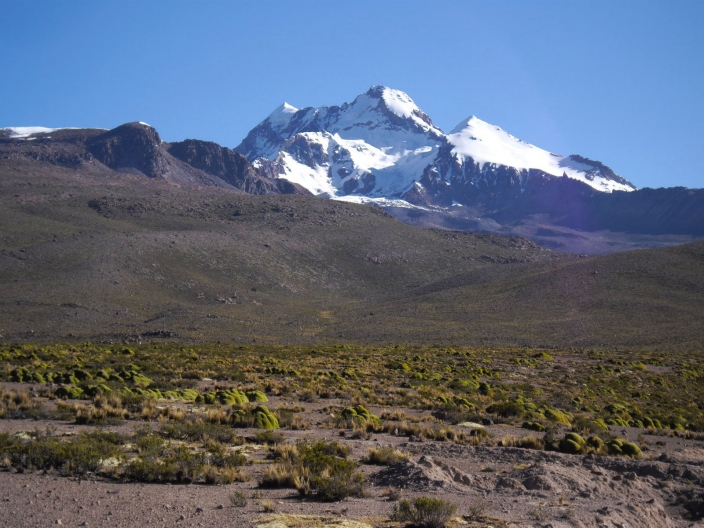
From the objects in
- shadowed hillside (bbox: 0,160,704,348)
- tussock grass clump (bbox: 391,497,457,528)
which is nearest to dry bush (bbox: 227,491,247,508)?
tussock grass clump (bbox: 391,497,457,528)

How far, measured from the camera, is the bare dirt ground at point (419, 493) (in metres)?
8.73

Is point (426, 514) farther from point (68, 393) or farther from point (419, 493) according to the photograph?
point (68, 393)

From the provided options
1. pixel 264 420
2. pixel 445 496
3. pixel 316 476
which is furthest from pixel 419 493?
pixel 264 420

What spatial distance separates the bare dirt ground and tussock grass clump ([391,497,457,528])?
0.81 feet

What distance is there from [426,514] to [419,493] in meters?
2.00

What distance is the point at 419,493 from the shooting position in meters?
10.8

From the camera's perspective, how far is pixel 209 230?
401 ft

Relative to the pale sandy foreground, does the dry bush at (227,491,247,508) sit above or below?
above

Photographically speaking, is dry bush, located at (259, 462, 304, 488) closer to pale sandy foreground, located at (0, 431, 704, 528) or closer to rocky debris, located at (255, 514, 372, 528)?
pale sandy foreground, located at (0, 431, 704, 528)

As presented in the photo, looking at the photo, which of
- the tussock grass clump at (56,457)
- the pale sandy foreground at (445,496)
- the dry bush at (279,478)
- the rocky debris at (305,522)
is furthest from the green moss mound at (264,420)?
the rocky debris at (305,522)

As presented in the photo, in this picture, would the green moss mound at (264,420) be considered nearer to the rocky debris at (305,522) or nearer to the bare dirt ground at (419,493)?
the bare dirt ground at (419,493)

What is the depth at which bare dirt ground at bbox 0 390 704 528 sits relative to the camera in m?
8.73

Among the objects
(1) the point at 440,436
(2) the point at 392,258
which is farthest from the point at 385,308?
(1) the point at 440,436

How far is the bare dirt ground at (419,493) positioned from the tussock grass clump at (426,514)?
25cm
